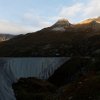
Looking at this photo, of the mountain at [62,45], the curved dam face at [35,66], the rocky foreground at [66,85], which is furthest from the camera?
the mountain at [62,45]

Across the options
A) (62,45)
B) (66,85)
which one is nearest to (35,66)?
(66,85)

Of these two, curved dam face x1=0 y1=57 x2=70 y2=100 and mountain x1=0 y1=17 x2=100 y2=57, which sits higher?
mountain x1=0 y1=17 x2=100 y2=57

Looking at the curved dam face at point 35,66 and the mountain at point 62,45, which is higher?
the mountain at point 62,45

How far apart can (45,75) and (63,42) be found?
61611mm

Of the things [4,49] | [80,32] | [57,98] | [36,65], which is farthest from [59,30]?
[57,98]

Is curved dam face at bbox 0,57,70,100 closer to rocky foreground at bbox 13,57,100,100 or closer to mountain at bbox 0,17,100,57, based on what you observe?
rocky foreground at bbox 13,57,100,100

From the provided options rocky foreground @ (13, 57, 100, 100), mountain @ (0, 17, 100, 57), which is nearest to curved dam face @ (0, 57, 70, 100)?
rocky foreground @ (13, 57, 100, 100)

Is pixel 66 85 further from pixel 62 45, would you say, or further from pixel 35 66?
pixel 62 45

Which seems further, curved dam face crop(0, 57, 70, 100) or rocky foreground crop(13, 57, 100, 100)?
curved dam face crop(0, 57, 70, 100)

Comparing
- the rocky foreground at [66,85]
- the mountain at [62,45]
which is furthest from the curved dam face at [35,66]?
the mountain at [62,45]

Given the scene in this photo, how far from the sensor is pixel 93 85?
41312 mm

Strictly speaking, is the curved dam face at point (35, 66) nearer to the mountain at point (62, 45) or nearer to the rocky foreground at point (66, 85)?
the rocky foreground at point (66, 85)

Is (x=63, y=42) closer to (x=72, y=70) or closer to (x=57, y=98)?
(x=72, y=70)

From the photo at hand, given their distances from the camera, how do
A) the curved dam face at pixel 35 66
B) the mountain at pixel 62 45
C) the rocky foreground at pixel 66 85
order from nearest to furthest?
the rocky foreground at pixel 66 85 < the curved dam face at pixel 35 66 < the mountain at pixel 62 45
